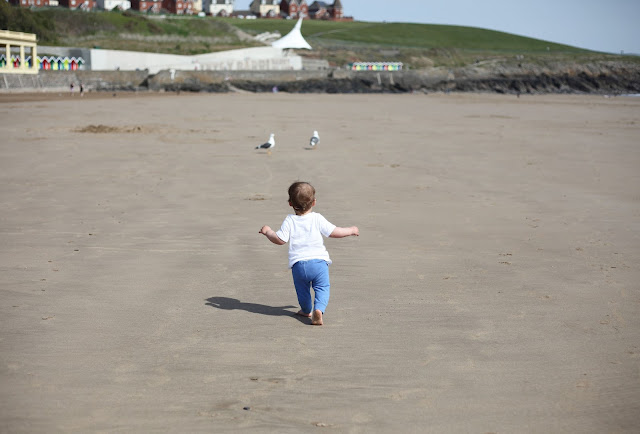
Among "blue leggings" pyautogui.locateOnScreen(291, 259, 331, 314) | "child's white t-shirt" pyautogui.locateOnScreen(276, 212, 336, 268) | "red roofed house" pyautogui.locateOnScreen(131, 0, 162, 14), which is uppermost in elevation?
"red roofed house" pyautogui.locateOnScreen(131, 0, 162, 14)

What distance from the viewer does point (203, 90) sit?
2336 inches

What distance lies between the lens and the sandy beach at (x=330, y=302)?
4184 millimetres

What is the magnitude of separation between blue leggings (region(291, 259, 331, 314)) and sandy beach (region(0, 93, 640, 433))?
0.18 m

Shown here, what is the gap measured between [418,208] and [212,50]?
78.8m

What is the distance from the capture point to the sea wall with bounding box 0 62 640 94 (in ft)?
180

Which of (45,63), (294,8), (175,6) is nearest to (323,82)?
(45,63)

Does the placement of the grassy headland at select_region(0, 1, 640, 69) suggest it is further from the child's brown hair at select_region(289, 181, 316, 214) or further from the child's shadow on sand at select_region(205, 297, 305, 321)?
the child's brown hair at select_region(289, 181, 316, 214)

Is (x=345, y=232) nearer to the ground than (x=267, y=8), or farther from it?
nearer to the ground

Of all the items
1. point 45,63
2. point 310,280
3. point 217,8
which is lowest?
point 310,280

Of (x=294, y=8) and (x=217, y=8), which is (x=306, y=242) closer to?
(x=217, y=8)

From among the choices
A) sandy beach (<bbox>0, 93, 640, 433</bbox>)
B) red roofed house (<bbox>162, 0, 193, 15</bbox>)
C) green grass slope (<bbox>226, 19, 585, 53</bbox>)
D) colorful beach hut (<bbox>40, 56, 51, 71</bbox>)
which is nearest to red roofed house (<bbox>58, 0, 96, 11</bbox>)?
red roofed house (<bbox>162, 0, 193, 15</bbox>)

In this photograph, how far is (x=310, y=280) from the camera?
5.89m

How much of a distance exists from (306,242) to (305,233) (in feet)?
0.24

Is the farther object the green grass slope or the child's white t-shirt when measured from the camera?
the green grass slope
